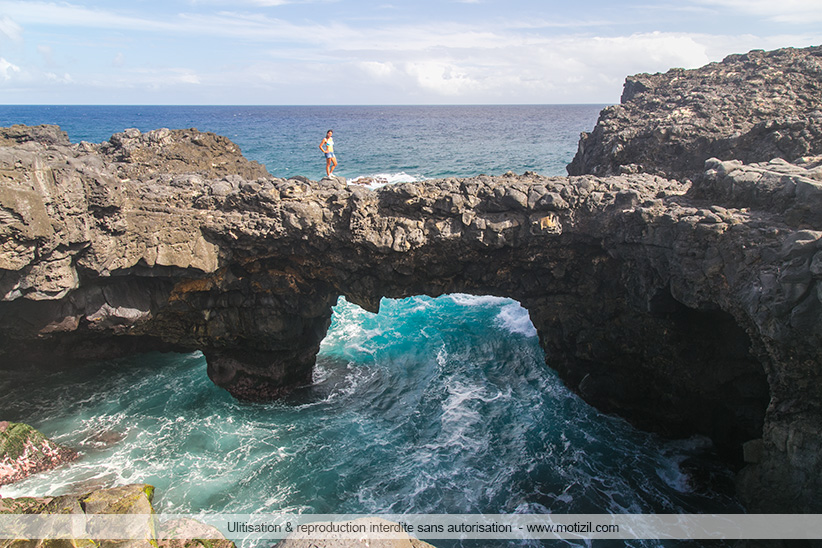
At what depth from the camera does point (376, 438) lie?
52.6ft

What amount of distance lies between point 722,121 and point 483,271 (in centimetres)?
1221

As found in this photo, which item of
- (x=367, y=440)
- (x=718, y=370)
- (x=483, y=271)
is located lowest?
(x=367, y=440)

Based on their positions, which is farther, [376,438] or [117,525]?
[376,438]

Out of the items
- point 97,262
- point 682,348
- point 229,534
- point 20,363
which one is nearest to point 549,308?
point 682,348

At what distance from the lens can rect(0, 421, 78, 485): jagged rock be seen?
1313cm

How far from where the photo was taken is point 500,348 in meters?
21.5

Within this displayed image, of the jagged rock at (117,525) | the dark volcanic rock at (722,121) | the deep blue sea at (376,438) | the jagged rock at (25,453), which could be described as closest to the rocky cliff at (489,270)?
the dark volcanic rock at (722,121)

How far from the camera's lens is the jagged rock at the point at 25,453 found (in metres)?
13.1

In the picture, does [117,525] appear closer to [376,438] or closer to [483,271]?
[376,438]

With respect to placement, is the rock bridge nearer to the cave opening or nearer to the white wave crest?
the cave opening

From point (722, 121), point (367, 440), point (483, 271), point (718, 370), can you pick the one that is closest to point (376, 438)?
point (367, 440)

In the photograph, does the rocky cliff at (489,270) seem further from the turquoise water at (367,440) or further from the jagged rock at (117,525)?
the jagged rock at (117,525)

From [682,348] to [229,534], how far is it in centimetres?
1369

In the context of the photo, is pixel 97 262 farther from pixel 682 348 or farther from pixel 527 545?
pixel 682 348
